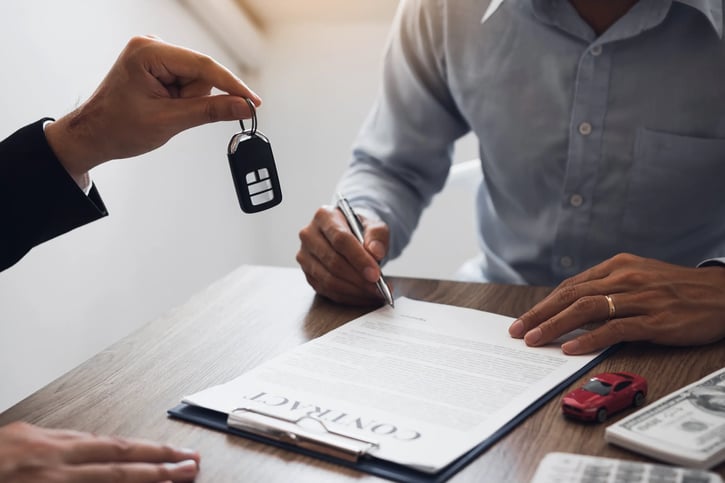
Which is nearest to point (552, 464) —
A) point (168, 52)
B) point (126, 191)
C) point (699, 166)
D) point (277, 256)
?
point (168, 52)

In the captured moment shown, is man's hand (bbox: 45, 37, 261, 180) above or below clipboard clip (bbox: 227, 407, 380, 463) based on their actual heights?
above

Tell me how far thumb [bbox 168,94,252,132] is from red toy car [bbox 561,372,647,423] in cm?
48

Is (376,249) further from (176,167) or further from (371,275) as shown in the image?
(176,167)

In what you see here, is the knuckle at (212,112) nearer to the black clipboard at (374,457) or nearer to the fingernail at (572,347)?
the black clipboard at (374,457)

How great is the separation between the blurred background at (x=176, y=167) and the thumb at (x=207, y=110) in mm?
753

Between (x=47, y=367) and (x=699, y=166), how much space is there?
1.34 metres

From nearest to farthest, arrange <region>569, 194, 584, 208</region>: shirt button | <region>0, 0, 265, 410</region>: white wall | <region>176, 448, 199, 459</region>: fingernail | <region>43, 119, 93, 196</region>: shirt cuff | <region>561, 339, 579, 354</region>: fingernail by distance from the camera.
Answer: <region>176, 448, 199, 459</region>: fingernail < <region>561, 339, 579, 354</region>: fingernail < <region>43, 119, 93, 196</region>: shirt cuff < <region>569, 194, 584, 208</region>: shirt button < <region>0, 0, 265, 410</region>: white wall

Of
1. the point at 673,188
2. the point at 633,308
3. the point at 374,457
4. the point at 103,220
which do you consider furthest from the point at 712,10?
the point at 103,220

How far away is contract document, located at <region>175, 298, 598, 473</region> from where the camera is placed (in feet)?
2.39

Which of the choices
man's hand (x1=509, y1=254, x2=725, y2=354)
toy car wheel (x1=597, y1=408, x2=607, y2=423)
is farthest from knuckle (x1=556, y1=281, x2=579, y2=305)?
toy car wheel (x1=597, y1=408, x2=607, y2=423)

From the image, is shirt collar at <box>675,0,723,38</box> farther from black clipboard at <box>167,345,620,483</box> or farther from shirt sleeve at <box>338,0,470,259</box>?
black clipboard at <box>167,345,620,483</box>

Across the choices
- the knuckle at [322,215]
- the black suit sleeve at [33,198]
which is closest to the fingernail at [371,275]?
the knuckle at [322,215]

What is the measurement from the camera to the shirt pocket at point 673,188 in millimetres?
1260

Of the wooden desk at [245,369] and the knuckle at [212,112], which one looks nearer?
the wooden desk at [245,369]
